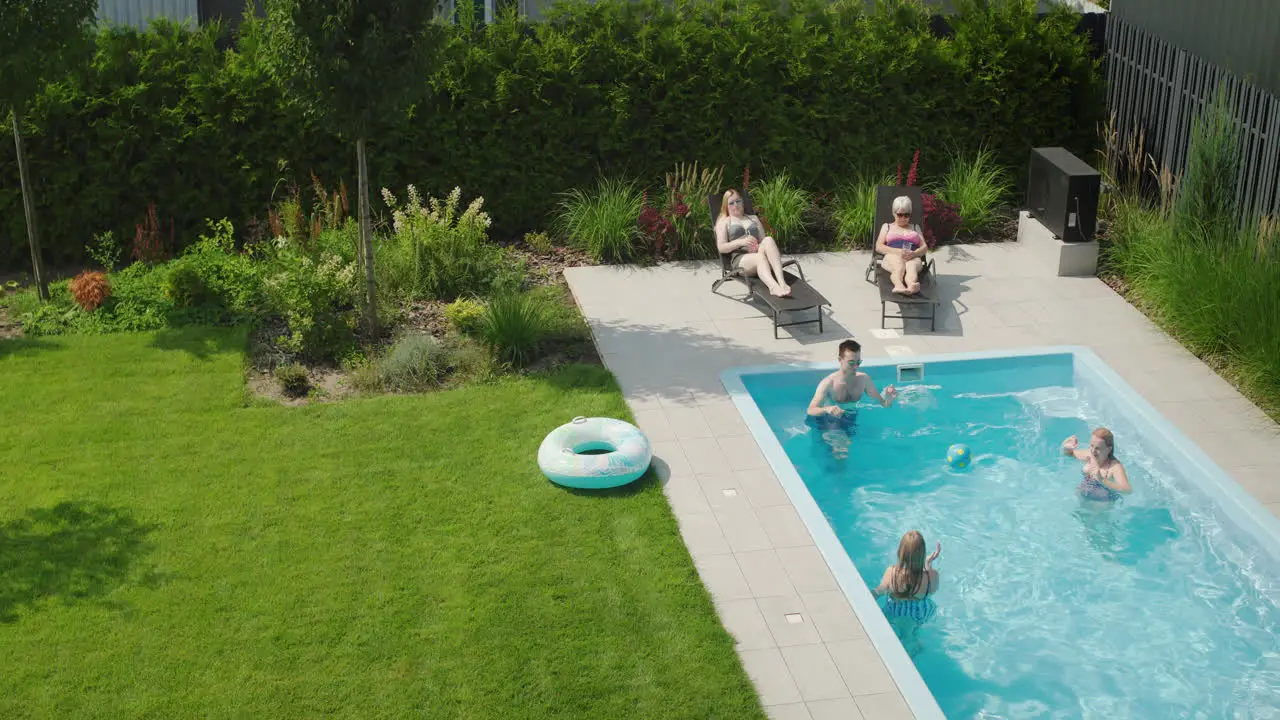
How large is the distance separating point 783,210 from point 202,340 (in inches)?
248

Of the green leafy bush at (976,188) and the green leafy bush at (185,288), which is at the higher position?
the green leafy bush at (976,188)

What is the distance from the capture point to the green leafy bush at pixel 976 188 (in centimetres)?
1581

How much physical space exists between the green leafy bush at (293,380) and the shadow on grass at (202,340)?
0.83m

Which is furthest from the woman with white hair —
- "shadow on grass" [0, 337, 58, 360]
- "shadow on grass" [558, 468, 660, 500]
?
"shadow on grass" [0, 337, 58, 360]

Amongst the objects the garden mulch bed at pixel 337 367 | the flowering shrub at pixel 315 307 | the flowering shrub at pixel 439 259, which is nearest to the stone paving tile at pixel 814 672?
the garden mulch bed at pixel 337 367

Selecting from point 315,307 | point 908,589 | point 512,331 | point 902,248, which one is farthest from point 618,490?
point 902,248

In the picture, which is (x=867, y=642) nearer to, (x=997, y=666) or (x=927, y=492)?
(x=997, y=666)

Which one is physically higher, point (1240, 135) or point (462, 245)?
point (1240, 135)

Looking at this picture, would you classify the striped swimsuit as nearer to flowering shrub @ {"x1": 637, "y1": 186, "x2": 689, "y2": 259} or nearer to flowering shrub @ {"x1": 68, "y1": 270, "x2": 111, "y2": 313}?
flowering shrub @ {"x1": 637, "y1": 186, "x2": 689, "y2": 259}

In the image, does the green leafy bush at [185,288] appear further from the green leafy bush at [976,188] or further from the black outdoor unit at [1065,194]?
the black outdoor unit at [1065,194]

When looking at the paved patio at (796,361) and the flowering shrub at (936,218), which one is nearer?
the paved patio at (796,361)

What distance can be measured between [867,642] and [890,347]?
16.3ft

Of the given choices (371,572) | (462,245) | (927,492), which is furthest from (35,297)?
(927,492)

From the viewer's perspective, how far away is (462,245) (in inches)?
559
